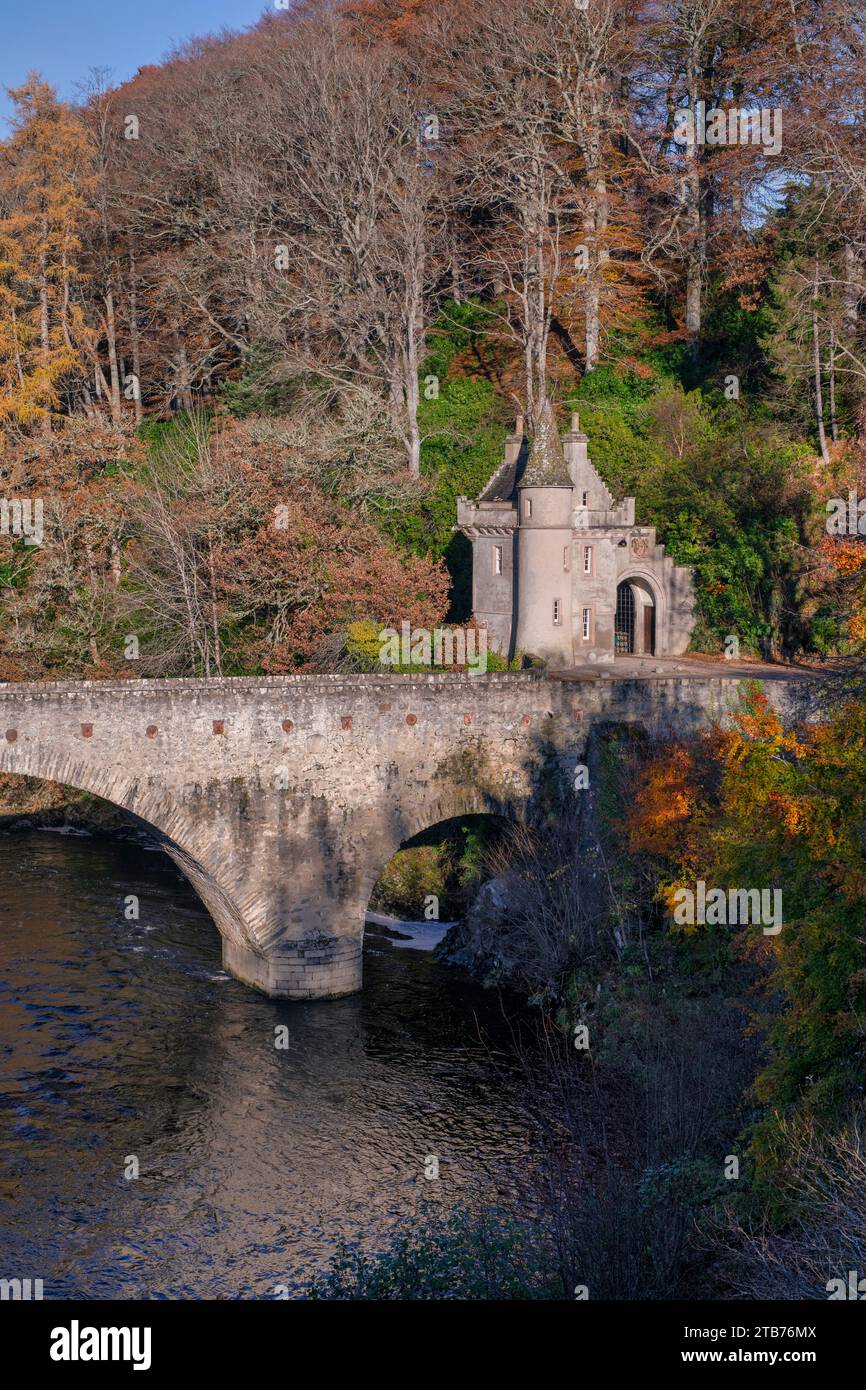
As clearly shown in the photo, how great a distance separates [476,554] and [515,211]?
1953 cm

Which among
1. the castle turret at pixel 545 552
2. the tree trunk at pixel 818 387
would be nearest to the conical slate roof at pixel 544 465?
the castle turret at pixel 545 552

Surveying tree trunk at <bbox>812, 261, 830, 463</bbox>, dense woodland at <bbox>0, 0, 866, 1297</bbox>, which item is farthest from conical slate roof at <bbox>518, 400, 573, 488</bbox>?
tree trunk at <bbox>812, 261, 830, 463</bbox>

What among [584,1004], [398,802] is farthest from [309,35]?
[584,1004]

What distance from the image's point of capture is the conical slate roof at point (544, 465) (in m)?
38.6

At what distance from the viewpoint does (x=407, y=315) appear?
160ft

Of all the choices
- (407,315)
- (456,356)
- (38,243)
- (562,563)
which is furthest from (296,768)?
(38,243)

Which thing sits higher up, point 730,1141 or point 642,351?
point 642,351

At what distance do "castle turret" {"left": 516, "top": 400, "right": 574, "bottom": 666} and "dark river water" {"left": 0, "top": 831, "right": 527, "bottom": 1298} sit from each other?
33.3ft

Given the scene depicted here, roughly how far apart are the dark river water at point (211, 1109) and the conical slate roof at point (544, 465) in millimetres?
13784

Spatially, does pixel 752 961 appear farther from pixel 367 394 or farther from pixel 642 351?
pixel 642 351

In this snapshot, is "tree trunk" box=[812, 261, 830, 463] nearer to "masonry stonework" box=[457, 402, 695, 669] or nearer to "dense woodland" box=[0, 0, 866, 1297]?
"dense woodland" box=[0, 0, 866, 1297]

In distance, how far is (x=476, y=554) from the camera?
41.3 m

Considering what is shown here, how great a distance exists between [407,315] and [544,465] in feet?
43.1

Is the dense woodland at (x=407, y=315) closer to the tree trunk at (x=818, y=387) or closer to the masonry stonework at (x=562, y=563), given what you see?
the tree trunk at (x=818, y=387)
